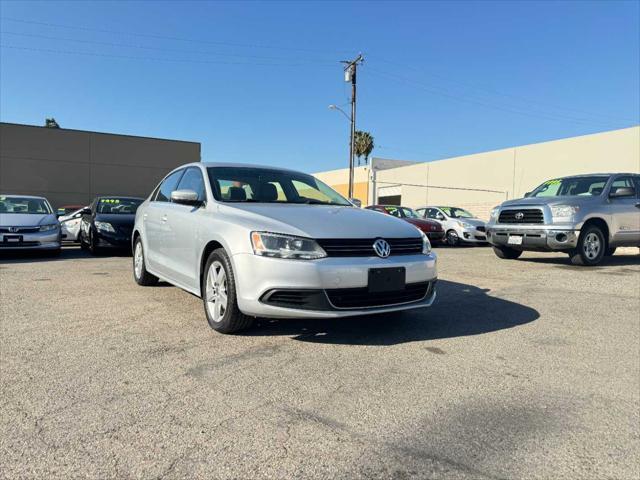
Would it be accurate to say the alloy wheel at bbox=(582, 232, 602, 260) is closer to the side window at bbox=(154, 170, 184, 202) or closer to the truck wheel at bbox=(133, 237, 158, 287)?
the side window at bbox=(154, 170, 184, 202)

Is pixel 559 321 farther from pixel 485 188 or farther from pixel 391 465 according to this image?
pixel 485 188

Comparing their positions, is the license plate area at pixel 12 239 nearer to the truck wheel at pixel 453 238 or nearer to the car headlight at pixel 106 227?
the car headlight at pixel 106 227

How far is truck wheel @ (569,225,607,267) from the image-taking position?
8.95 m

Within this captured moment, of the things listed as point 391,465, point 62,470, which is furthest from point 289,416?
point 62,470

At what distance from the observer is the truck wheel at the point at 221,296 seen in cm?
384

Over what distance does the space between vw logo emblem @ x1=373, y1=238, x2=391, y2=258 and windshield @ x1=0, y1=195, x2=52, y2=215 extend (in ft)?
30.8

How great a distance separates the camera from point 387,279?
150 inches

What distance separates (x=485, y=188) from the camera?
97.0 feet

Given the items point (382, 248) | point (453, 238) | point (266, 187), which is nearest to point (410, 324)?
point (382, 248)

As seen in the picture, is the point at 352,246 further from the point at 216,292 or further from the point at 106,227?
the point at 106,227

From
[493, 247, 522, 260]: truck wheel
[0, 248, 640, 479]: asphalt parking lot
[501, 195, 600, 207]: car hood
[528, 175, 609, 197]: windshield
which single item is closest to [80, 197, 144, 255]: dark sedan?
[0, 248, 640, 479]: asphalt parking lot

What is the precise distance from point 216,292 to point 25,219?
25.7ft

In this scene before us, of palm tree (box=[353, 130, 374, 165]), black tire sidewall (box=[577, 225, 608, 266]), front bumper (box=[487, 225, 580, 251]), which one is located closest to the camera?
front bumper (box=[487, 225, 580, 251])

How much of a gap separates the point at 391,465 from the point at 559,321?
3.39m
